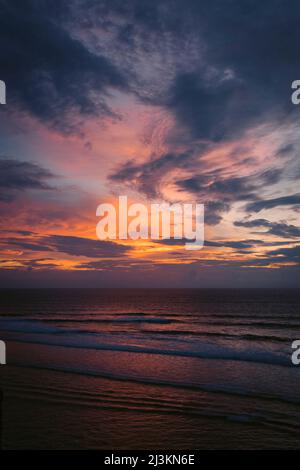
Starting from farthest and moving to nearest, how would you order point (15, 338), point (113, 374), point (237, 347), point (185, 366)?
1. point (15, 338)
2. point (237, 347)
3. point (185, 366)
4. point (113, 374)

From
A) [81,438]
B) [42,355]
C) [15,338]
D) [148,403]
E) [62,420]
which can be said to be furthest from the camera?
[15,338]

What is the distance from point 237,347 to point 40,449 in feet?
55.8

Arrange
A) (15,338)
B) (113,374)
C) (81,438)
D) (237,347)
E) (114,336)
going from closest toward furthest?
(81,438)
(113,374)
(237,347)
(15,338)
(114,336)

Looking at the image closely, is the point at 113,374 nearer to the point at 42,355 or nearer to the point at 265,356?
the point at 42,355

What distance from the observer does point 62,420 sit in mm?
9117

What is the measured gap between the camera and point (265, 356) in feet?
60.3

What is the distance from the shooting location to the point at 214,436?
Result: 27.1ft
